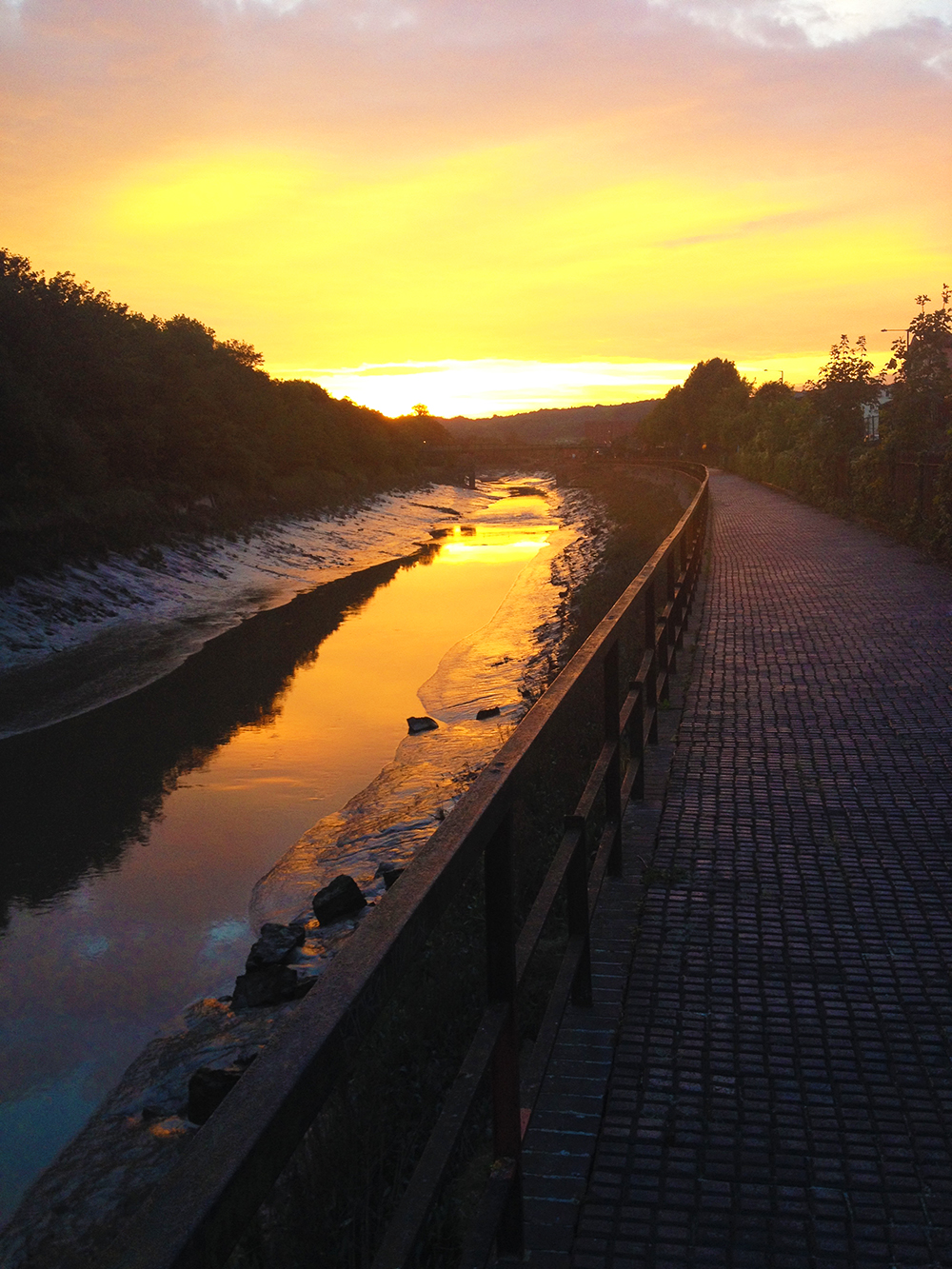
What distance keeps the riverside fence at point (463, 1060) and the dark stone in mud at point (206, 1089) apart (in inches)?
82.1

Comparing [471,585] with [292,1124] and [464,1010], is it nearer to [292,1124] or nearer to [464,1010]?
[464,1010]

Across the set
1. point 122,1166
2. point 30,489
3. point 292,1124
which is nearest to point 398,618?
point 30,489

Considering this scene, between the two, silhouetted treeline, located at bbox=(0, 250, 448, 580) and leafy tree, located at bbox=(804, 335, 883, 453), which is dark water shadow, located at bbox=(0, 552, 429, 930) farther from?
leafy tree, located at bbox=(804, 335, 883, 453)

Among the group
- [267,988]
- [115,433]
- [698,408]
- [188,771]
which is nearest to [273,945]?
[267,988]

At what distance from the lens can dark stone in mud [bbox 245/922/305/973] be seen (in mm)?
7766

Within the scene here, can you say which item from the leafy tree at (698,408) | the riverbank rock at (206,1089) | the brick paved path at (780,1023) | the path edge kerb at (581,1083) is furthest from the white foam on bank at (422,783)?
the leafy tree at (698,408)

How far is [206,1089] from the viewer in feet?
19.6

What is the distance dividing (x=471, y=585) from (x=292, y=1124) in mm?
32193

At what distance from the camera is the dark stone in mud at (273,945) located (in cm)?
777

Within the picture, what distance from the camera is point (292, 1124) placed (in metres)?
1.34

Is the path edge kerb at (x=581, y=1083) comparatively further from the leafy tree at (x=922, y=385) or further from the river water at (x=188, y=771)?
the leafy tree at (x=922, y=385)

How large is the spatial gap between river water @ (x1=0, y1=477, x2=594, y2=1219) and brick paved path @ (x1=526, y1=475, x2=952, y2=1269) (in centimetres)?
357

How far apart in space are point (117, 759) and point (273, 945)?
23.0 ft

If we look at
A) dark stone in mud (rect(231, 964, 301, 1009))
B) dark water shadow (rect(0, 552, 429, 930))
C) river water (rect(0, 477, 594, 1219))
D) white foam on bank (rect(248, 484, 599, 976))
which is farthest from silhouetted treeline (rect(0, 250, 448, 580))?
dark stone in mud (rect(231, 964, 301, 1009))
